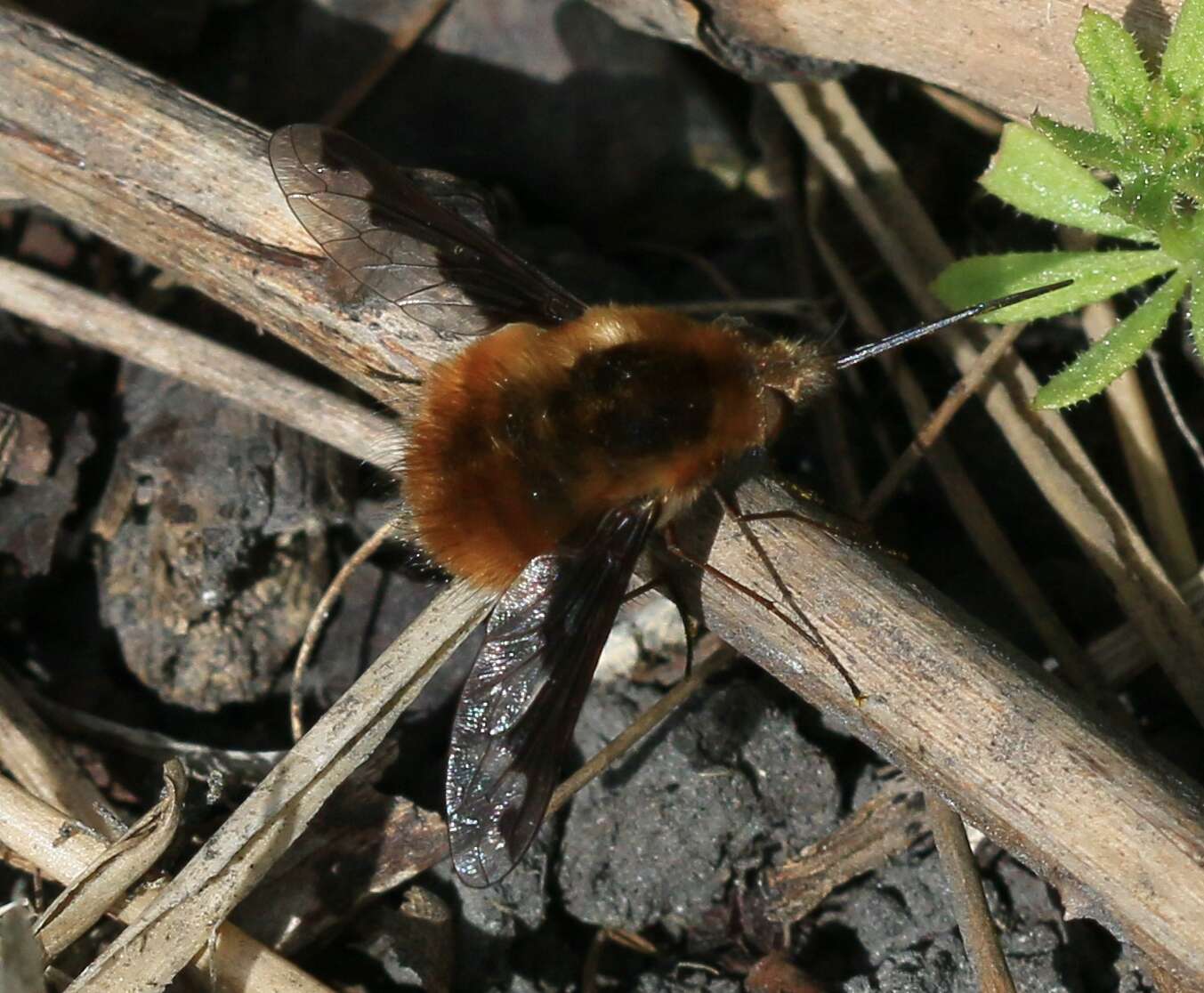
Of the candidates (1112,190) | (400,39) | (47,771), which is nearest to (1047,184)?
(1112,190)

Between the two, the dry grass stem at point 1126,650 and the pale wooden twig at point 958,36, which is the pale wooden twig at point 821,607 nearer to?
the dry grass stem at point 1126,650

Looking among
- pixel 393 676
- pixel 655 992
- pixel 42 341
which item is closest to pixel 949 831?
pixel 655 992

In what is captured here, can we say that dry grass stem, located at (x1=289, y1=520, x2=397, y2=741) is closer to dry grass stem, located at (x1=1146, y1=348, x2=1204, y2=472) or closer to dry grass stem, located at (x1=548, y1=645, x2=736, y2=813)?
dry grass stem, located at (x1=548, y1=645, x2=736, y2=813)

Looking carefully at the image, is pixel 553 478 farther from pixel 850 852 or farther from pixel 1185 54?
pixel 1185 54

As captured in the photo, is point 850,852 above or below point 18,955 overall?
above

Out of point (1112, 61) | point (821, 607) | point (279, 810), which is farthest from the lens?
point (1112, 61)

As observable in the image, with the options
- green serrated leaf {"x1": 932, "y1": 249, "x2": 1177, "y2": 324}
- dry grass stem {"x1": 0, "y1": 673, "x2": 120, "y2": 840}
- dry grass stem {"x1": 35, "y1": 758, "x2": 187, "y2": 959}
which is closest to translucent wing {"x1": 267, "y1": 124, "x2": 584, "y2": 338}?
green serrated leaf {"x1": 932, "y1": 249, "x2": 1177, "y2": 324}

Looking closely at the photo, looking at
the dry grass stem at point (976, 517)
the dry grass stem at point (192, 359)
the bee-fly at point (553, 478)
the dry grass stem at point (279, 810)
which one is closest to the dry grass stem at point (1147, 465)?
the dry grass stem at point (976, 517)
